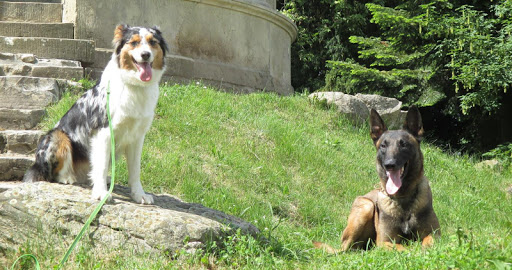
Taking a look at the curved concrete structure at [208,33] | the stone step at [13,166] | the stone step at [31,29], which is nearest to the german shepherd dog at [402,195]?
the stone step at [13,166]

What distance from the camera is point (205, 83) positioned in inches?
468

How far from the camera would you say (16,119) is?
805cm

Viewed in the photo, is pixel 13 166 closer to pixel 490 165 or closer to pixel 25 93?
pixel 25 93

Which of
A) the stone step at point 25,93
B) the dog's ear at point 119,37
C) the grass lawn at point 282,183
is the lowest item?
the grass lawn at point 282,183

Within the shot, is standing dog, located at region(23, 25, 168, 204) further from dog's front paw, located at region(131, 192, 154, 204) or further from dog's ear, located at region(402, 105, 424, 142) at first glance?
dog's ear, located at region(402, 105, 424, 142)

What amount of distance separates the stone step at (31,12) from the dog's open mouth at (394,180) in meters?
7.74

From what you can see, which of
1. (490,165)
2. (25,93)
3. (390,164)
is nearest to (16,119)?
(25,93)

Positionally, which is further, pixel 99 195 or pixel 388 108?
pixel 388 108

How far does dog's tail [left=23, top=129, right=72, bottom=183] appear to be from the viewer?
5332 millimetres

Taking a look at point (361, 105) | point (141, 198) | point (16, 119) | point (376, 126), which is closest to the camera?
point (141, 198)

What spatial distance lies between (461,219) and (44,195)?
554 centimetres

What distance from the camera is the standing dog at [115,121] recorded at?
5.05 metres

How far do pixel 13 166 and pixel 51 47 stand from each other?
3.89 m

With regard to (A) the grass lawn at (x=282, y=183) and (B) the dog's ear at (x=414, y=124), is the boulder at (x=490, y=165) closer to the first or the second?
(A) the grass lawn at (x=282, y=183)
